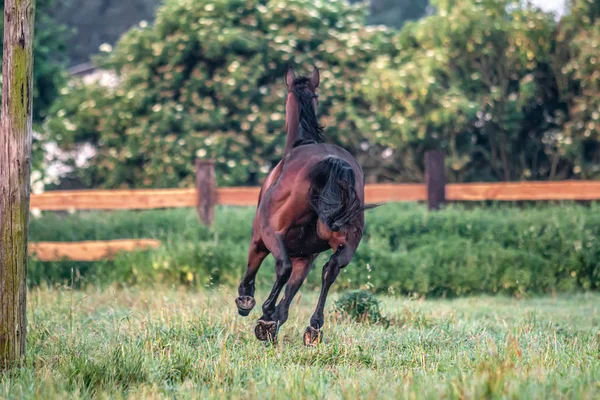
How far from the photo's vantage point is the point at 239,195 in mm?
13148

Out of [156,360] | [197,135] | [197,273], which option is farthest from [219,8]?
[156,360]

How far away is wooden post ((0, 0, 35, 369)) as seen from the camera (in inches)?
218

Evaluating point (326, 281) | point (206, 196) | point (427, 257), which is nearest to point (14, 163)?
point (326, 281)

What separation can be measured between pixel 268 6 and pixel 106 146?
486 centimetres

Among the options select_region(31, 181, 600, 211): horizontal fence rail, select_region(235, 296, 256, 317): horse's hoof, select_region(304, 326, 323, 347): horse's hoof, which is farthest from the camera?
select_region(31, 181, 600, 211): horizontal fence rail

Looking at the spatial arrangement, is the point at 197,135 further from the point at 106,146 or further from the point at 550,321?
the point at 550,321

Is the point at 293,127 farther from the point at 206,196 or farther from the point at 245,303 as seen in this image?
the point at 206,196

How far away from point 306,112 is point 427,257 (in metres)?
4.70

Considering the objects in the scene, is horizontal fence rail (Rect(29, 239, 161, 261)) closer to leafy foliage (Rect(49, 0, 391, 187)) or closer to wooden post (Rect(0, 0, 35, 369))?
leafy foliage (Rect(49, 0, 391, 187))

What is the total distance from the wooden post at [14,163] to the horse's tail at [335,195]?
6.91 feet

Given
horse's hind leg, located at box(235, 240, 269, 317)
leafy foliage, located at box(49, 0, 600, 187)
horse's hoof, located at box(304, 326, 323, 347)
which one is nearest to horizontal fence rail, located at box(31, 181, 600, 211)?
leafy foliage, located at box(49, 0, 600, 187)

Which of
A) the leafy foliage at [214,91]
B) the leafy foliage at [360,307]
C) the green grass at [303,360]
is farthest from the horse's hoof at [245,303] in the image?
the leafy foliage at [214,91]

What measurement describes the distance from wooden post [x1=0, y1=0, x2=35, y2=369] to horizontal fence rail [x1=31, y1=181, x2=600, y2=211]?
7.39 meters

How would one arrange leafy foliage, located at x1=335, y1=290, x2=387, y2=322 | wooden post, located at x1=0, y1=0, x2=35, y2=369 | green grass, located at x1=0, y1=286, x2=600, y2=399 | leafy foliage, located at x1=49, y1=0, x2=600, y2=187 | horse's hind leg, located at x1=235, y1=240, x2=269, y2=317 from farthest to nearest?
leafy foliage, located at x1=49, y1=0, x2=600, y2=187 → leafy foliage, located at x1=335, y1=290, x2=387, y2=322 → horse's hind leg, located at x1=235, y1=240, x2=269, y2=317 → wooden post, located at x1=0, y1=0, x2=35, y2=369 → green grass, located at x1=0, y1=286, x2=600, y2=399
